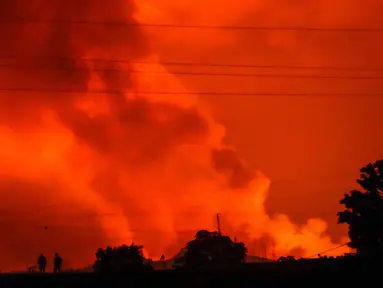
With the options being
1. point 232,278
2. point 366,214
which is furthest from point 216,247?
point 232,278

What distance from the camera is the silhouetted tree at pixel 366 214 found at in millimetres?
62438

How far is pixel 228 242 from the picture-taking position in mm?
115062

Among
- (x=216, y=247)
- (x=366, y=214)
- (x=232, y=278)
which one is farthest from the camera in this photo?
(x=216, y=247)

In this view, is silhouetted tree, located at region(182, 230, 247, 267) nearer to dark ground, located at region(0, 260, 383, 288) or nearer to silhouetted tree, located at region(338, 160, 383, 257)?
silhouetted tree, located at region(338, 160, 383, 257)

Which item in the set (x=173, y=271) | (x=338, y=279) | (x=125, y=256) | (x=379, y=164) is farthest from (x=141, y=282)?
(x=125, y=256)

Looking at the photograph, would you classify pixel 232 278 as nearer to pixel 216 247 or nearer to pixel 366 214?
pixel 366 214

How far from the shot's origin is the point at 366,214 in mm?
63812

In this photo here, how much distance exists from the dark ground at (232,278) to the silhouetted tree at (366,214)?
27.5 metres

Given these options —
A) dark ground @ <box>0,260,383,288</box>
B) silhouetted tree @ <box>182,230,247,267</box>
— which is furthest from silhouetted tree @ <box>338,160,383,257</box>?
silhouetted tree @ <box>182,230,247,267</box>

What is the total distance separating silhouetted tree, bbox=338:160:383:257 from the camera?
2458 inches

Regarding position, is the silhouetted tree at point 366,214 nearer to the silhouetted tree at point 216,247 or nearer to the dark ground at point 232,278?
the dark ground at point 232,278

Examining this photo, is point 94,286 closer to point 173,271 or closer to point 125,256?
point 173,271

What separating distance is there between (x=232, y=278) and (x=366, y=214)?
34.5m

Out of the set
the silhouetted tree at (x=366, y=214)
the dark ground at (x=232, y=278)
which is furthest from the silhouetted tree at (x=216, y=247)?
the dark ground at (x=232, y=278)
